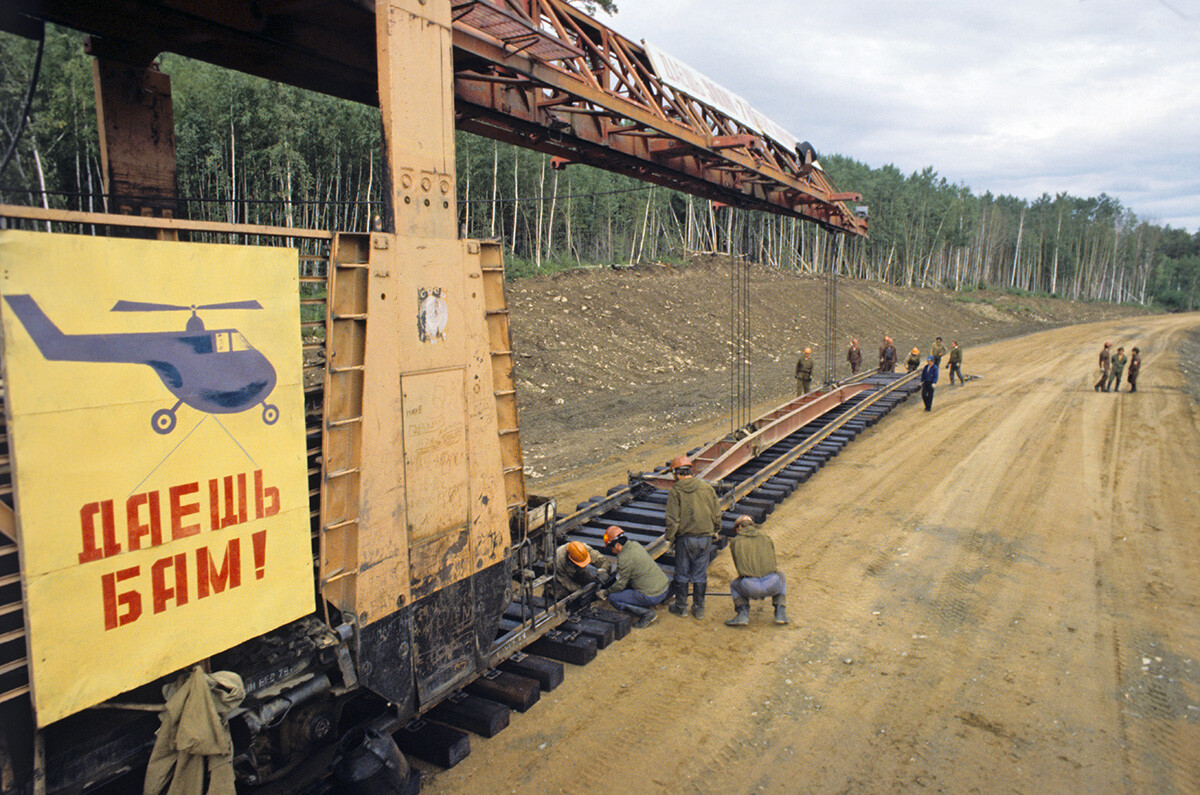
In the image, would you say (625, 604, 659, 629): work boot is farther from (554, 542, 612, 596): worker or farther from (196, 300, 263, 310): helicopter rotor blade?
(196, 300, 263, 310): helicopter rotor blade


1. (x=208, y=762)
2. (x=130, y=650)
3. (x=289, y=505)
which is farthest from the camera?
(x=289, y=505)

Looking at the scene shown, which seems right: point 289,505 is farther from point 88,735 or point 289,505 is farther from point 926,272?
point 926,272

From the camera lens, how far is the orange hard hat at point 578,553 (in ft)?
23.1

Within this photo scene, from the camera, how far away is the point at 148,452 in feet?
11.0

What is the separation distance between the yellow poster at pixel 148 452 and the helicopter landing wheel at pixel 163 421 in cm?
1

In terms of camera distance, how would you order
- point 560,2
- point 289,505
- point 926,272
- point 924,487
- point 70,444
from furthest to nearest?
point 926,272, point 924,487, point 560,2, point 289,505, point 70,444

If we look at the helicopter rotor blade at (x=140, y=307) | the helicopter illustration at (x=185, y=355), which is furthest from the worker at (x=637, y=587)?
the helicopter rotor blade at (x=140, y=307)

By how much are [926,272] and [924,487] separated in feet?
229

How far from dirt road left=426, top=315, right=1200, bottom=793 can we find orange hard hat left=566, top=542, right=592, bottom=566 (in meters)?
0.87

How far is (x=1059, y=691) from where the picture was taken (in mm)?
5887

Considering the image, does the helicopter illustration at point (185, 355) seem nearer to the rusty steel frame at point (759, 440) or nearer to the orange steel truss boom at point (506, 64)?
the orange steel truss boom at point (506, 64)

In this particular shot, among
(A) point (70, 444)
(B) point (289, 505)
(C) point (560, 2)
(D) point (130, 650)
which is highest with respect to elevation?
(C) point (560, 2)

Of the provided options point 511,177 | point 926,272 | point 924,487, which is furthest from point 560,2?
point 926,272

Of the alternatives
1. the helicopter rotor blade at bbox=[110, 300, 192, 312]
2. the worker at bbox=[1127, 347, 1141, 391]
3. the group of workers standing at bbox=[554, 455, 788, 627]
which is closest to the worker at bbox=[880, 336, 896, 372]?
the worker at bbox=[1127, 347, 1141, 391]
